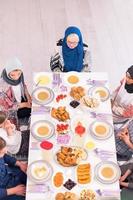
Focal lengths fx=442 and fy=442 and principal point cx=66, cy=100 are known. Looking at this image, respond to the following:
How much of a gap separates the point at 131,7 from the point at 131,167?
340 cm

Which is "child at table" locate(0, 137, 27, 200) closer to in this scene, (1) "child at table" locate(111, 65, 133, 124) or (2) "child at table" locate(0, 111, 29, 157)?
(2) "child at table" locate(0, 111, 29, 157)

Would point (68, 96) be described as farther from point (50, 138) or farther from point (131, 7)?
point (131, 7)

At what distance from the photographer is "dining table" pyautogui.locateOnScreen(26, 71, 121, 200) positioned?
10.9 ft

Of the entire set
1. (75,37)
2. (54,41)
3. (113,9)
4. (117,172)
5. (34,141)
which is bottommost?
(117,172)

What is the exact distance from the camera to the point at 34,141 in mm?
3613

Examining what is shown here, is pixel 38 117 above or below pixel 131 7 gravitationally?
below

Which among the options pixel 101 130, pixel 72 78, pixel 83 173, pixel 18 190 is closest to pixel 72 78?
pixel 72 78

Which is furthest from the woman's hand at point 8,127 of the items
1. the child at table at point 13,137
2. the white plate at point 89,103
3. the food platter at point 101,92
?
the food platter at point 101,92

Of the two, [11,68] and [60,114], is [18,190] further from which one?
[11,68]

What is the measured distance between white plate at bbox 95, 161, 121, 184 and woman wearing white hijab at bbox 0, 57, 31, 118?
43.5 inches

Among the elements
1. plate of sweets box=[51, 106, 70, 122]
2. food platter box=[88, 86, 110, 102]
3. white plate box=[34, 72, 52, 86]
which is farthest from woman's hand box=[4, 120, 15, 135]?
food platter box=[88, 86, 110, 102]

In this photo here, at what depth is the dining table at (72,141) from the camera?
10.9 ft

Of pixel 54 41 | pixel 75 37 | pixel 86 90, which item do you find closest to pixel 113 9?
pixel 54 41

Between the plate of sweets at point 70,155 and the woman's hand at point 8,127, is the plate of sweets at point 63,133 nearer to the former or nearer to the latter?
the plate of sweets at point 70,155
